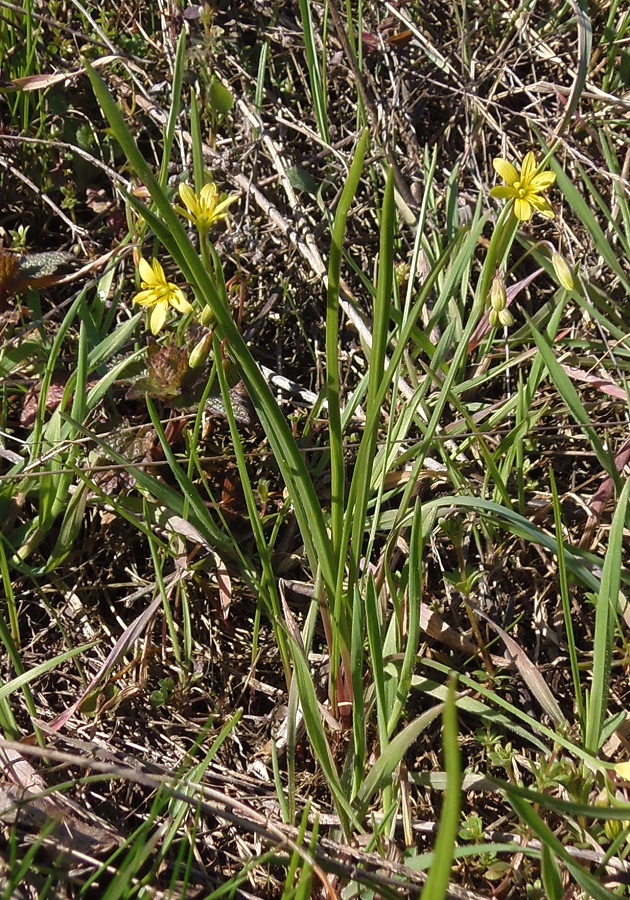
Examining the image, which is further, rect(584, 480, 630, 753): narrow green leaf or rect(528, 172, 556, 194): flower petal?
rect(528, 172, 556, 194): flower petal

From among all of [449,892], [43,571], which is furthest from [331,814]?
[43,571]

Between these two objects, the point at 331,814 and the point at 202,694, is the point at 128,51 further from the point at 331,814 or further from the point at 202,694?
the point at 331,814

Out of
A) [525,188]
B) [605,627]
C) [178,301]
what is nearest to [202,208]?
[178,301]

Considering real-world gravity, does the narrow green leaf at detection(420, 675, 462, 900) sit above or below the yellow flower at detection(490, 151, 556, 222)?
below

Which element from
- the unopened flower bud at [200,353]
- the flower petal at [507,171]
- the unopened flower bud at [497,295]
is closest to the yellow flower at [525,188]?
the flower petal at [507,171]

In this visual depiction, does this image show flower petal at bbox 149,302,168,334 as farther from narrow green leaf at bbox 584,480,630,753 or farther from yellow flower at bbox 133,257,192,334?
narrow green leaf at bbox 584,480,630,753

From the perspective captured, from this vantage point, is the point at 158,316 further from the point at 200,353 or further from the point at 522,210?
the point at 522,210

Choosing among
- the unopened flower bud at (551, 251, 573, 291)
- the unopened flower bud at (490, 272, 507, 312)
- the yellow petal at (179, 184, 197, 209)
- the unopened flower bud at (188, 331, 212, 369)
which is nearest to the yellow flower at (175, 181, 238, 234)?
the yellow petal at (179, 184, 197, 209)

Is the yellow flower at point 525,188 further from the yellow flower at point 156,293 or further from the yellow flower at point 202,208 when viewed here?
the yellow flower at point 156,293
